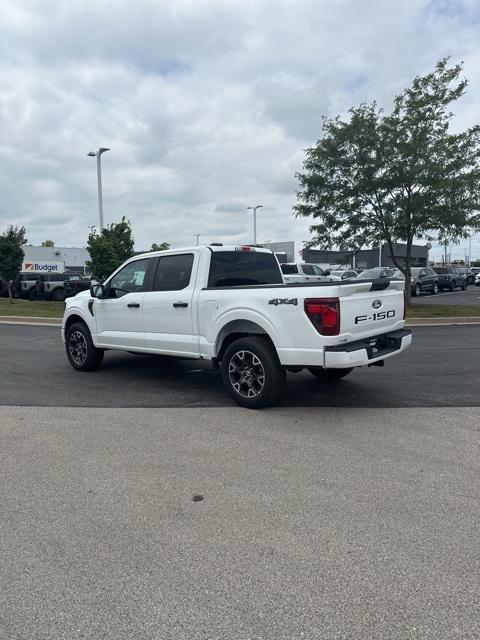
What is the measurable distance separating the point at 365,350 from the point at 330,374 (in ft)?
5.89

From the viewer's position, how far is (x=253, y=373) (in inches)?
243

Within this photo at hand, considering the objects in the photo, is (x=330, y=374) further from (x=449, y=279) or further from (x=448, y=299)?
(x=449, y=279)

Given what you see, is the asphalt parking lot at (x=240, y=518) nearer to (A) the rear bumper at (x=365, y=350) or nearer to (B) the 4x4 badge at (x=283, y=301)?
(A) the rear bumper at (x=365, y=350)

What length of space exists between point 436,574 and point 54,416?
451 cm

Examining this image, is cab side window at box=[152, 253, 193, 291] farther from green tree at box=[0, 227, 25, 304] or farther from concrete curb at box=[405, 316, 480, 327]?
green tree at box=[0, 227, 25, 304]

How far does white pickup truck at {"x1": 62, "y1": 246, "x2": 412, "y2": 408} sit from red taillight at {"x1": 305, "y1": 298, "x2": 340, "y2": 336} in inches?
0.4

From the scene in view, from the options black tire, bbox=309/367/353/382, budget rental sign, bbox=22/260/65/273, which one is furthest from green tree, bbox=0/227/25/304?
budget rental sign, bbox=22/260/65/273

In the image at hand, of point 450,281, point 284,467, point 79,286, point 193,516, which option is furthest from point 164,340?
point 450,281

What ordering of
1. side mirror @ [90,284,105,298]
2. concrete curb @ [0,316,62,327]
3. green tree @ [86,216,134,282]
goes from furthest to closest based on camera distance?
green tree @ [86,216,134,282] → concrete curb @ [0,316,62,327] → side mirror @ [90,284,105,298]

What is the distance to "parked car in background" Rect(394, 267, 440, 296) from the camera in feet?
98.5

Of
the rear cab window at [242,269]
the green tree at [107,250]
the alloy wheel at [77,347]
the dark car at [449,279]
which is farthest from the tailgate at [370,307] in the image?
the dark car at [449,279]

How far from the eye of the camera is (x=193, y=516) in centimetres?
362

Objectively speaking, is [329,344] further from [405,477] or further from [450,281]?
[450,281]

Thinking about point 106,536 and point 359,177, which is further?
point 359,177
